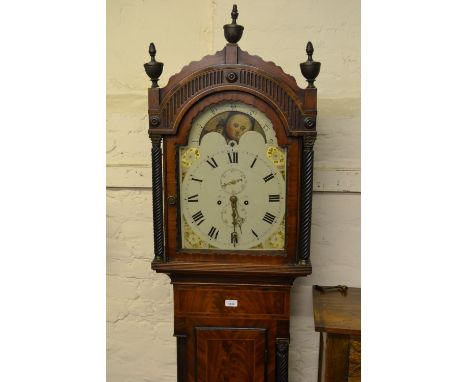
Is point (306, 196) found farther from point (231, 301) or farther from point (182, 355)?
point (182, 355)

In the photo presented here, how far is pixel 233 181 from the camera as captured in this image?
1826 millimetres

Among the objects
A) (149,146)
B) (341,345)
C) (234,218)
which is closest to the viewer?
(341,345)

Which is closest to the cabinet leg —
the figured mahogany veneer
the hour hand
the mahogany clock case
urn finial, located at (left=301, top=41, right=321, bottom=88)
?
the mahogany clock case

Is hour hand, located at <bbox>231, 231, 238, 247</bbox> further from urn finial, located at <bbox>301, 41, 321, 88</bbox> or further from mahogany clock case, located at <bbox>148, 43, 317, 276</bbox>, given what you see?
urn finial, located at <bbox>301, 41, 321, 88</bbox>

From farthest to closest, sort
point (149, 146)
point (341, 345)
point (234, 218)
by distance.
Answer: point (149, 146) → point (234, 218) → point (341, 345)

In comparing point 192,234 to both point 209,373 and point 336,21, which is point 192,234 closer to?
point 209,373

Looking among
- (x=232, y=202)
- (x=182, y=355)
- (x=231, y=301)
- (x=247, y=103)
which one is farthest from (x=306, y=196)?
(x=182, y=355)

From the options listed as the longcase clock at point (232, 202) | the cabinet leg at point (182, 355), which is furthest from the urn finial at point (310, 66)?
the cabinet leg at point (182, 355)

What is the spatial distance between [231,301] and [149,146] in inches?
33.6

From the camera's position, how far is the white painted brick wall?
2205 mm

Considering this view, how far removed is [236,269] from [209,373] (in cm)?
44

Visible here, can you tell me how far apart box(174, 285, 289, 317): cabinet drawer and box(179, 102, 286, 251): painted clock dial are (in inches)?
7.2

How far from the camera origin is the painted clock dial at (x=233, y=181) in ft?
5.90
